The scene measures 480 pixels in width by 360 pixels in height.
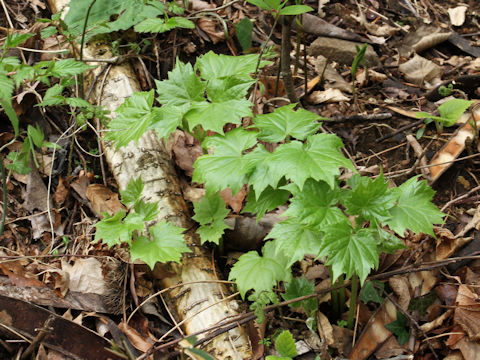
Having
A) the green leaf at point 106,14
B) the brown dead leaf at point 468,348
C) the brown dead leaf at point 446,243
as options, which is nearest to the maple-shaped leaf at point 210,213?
the brown dead leaf at point 446,243

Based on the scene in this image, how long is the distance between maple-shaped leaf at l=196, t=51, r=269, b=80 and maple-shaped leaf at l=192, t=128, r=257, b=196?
14.8 inches

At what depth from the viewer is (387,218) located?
5.31ft

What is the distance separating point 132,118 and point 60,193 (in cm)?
91

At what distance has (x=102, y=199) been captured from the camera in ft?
8.47

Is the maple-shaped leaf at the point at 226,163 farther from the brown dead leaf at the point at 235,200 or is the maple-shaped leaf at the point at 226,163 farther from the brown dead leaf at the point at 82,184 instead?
the brown dead leaf at the point at 82,184

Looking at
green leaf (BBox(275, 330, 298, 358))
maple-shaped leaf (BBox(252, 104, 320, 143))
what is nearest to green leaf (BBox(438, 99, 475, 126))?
maple-shaped leaf (BBox(252, 104, 320, 143))

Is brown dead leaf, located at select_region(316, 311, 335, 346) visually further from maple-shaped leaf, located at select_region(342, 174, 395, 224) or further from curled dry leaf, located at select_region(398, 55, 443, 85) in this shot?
curled dry leaf, located at select_region(398, 55, 443, 85)

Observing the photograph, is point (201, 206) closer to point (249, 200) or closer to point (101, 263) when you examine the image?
point (249, 200)

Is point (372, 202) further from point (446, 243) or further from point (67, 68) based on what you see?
point (67, 68)

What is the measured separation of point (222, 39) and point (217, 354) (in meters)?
2.39

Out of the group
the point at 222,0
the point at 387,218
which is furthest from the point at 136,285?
the point at 222,0

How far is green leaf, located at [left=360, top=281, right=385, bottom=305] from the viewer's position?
2.01 metres

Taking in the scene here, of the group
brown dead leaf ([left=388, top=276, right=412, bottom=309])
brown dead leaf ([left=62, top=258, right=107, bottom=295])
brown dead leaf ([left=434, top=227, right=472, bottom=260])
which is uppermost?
brown dead leaf ([left=62, top=258, right=107, bottom=295])

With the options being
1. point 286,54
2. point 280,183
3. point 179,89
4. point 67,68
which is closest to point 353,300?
point 280,183
